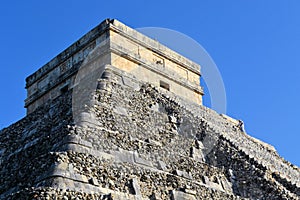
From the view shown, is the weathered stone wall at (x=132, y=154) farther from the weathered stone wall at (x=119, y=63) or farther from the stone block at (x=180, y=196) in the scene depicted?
the weathered stone wall at (x=119, y=63)

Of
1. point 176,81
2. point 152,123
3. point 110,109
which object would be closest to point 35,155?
point 110,109

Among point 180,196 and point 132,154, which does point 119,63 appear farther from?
point 180,196

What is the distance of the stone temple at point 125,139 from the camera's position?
510 inches

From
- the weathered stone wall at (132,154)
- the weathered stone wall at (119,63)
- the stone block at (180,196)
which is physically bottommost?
the stone block at (180,196)

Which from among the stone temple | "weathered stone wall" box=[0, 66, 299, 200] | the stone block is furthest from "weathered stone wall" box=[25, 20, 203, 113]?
the stone block

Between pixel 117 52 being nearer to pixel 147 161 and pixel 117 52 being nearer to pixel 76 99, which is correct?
pixel 76 99

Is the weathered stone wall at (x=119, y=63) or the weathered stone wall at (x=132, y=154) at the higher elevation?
the weathered stone wall at (x=119, y=63)

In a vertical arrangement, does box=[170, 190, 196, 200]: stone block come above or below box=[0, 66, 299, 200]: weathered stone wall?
below

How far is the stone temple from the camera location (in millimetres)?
12953

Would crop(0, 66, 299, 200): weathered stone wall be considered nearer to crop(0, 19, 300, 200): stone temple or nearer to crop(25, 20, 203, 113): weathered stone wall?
crop(0, 19, 300, 200): stone temple

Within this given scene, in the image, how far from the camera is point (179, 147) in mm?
16875

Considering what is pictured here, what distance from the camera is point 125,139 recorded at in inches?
579

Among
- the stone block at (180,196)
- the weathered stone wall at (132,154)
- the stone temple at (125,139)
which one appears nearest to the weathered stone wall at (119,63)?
the stone temple at (125,139)

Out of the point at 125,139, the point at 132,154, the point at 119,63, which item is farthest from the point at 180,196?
the point at 119,63
